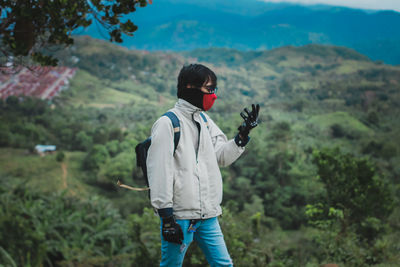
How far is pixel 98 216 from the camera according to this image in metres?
10.2

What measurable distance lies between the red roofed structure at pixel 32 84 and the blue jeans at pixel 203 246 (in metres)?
31.3

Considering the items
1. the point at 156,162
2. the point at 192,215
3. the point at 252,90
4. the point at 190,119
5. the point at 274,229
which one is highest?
the point at 252,90

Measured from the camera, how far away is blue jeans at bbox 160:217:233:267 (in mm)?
1998

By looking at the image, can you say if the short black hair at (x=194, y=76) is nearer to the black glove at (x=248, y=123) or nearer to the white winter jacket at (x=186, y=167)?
the white winter jacket at (x=186, y=167)

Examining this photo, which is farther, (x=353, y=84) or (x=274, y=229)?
(x=353, y=84)

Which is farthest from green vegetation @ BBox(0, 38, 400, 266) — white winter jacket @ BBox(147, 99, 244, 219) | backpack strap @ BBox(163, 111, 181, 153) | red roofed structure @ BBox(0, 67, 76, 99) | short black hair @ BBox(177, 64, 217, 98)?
short black hair @ BBox(177, 64, 217, 98)

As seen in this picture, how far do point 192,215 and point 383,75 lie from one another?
5797 cm

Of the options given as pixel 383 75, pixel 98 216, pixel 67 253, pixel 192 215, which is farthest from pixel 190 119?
pixel 383 75

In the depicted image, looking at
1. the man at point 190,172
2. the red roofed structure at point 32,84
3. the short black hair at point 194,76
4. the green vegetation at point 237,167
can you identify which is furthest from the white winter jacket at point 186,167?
the red roofed structure at point 32,84

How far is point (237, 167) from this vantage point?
71.2 feet

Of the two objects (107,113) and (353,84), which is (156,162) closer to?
(107,113)

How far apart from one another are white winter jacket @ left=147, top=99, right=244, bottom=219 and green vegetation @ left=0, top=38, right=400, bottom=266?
183 centimetres

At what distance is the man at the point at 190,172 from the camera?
1.89 meters

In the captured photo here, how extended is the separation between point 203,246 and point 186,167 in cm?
63
